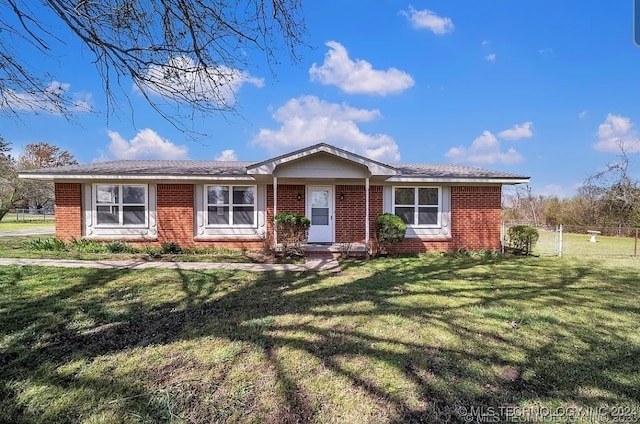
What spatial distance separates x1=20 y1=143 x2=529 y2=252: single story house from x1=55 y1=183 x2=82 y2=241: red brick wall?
29 millimetres

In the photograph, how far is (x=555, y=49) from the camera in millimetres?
14688

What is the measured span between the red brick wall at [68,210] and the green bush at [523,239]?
15550mm

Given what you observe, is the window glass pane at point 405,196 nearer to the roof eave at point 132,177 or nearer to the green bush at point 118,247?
the roof eave at point 132,177

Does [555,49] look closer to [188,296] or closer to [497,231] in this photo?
[497,231]

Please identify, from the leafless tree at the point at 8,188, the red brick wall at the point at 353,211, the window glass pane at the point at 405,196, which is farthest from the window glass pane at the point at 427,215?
the leafless tree at the point at 8,188

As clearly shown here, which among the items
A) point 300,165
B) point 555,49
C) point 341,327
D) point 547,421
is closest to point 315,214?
point 300,165

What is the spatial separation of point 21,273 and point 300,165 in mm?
7087

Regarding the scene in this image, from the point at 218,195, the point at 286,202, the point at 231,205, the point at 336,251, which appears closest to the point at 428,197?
the point at 336,251

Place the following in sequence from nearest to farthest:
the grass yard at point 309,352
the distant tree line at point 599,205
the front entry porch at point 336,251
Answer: the grass yard at point 309,352 < the front entry porch at point 336,251 < the distant tree line at point 599,205

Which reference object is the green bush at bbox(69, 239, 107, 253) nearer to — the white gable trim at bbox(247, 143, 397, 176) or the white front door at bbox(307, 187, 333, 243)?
the white gable trim at bbox(247, 143, 397, 176)

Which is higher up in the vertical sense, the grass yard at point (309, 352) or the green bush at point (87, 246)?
the green bush at point (87, 246)

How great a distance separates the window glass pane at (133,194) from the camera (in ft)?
37.4

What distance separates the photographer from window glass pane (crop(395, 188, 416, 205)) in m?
11.9

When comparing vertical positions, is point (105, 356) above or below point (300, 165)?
below
